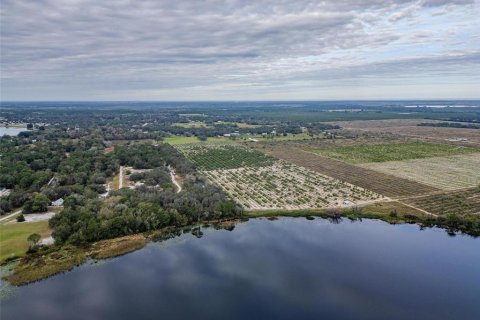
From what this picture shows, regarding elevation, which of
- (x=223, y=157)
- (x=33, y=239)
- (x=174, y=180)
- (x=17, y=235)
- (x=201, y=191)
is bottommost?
(x=17, y=235)

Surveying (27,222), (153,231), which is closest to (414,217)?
(153,231)

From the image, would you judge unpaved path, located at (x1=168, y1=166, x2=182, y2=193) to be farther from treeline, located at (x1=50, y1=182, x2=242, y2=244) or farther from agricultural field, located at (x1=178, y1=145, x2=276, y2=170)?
treeline, located at (x1=50, y1=182, x2=242, y2=244)

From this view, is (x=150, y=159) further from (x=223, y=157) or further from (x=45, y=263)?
(x=45, y=263)

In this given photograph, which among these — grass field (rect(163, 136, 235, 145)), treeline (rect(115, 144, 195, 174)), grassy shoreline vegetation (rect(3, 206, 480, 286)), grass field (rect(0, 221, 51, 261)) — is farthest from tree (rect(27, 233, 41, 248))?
grass field (rect(163, 136, 235, 145))

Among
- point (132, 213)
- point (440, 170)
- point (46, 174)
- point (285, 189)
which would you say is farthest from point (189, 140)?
point (132, 213)

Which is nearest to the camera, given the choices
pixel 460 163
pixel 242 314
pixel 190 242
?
pixel 242 314

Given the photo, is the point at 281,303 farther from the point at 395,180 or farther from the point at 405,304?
the point at 395,180

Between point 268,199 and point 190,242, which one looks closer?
point 190,242
